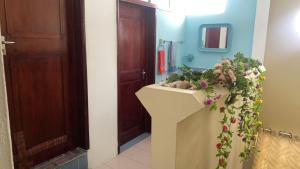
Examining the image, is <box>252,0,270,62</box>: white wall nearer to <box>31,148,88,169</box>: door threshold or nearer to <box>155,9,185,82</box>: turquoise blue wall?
<box>155,9,185,82</box>: turquoise blue wall

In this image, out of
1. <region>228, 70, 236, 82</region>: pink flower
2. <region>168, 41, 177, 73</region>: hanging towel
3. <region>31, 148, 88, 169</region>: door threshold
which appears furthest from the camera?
<region>168, 41, 177, 73</region>: hanging towel

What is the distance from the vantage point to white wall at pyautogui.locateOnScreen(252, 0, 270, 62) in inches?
Answer: 127

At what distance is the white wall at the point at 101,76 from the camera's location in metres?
2.34

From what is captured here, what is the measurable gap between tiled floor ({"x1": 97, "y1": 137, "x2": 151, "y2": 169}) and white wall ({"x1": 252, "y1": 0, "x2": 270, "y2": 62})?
2243mm

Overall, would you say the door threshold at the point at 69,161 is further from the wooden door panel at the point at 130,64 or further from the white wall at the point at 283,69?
the white wall at the point at 283,69

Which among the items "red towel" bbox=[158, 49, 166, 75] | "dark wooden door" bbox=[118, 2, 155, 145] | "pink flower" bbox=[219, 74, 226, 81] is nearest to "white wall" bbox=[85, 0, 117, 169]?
"dark wooden door" bbox=[118, 2, 155, 145]

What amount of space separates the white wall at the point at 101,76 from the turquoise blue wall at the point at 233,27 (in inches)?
73.3

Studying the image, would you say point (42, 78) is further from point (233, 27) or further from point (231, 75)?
point (233, 27)

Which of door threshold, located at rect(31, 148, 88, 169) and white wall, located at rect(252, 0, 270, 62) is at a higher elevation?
white wall, located at rect(252, 0, 270, 62)

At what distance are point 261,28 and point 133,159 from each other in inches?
105

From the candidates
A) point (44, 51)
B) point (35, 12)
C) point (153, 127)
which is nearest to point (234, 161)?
point (153, 127)

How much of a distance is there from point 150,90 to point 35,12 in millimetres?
1408

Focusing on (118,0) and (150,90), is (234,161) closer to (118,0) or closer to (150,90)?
(150,90)

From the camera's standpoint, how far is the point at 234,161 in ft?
7.20
